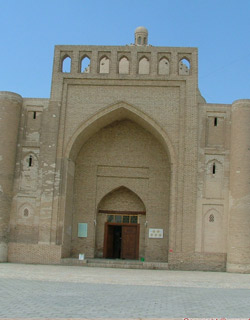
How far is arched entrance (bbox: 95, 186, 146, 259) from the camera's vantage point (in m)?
17.5

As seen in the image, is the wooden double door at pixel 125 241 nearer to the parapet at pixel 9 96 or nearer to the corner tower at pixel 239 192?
the corner tower at pixel 239 192

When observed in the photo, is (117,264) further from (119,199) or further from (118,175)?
(118,175)

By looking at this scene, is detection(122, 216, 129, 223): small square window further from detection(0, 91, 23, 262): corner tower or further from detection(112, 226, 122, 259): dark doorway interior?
detection(0, 91, 23, 262): corner tower

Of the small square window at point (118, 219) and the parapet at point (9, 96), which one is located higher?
the parapet at point (9, 96)

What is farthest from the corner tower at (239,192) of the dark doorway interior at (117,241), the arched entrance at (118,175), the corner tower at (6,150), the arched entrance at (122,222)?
the corner tower at (6,150)

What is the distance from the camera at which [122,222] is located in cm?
1772

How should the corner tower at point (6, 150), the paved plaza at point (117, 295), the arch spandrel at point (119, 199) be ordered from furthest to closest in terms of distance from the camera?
1. the arch spandrel at point (119, 199)
2. the corner tower at point (6, 150)
3. the paved plaza at point (117, 295)

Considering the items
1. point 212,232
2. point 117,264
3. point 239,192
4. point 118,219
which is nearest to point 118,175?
point 118,219

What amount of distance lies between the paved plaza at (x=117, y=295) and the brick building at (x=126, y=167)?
278 centimetres

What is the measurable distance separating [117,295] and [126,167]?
9.24 meters

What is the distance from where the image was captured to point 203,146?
15977mm

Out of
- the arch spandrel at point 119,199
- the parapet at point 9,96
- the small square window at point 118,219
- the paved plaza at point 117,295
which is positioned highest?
the parapet at point 9,96

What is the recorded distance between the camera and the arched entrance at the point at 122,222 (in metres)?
17.5

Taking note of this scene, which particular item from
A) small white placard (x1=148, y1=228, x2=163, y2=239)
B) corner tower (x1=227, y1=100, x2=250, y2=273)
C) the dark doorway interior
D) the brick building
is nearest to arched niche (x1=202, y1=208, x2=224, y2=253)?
the brick building
